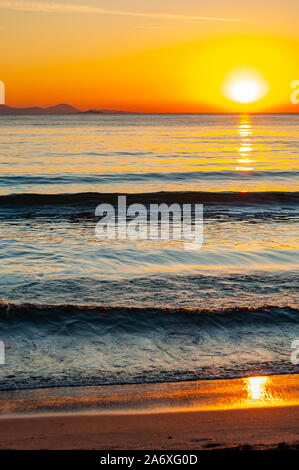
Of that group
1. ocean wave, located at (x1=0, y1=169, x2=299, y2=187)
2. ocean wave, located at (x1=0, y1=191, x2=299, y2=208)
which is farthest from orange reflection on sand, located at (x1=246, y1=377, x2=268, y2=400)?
ocean wave, located at (x1=0, y1=169, x2=299, y2=187)

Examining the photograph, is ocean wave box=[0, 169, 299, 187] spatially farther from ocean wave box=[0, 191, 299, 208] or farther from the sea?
the sea

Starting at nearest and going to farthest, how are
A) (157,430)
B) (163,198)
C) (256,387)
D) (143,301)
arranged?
(157,430) → (256,387) → (143,301) → (163,198)

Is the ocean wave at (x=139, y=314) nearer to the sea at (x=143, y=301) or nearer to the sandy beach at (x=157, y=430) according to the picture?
the sea at (x=143, y=301)

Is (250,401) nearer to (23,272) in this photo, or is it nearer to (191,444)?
(191,444)

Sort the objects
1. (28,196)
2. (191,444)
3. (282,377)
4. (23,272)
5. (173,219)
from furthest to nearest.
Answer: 1. (28,196)
2. (173,219)
3. (23,272)
4. (282,377)
5. (191,444)

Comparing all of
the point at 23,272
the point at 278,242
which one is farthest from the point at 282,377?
the point at 278,242

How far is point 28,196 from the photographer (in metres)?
19.8

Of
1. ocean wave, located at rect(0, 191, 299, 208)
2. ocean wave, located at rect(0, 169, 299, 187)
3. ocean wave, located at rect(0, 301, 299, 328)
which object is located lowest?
ocean wave, located at rect(0, 191, 299, 208)

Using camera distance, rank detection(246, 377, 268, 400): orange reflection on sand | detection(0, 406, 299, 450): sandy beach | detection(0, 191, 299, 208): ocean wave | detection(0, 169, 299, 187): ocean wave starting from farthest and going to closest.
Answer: detection(0, 169, 299, 187): ocean wave < detection(0, 191, 299, 208): ocean wave < detection(246, 377, 268, 400): orange reflection on sand < detection(0, 406, 299, 450): sandy beach

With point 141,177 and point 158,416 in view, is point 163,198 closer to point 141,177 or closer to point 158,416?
point 141,177

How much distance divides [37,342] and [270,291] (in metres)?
3.77

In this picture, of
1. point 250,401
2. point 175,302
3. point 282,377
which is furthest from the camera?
point 175,302

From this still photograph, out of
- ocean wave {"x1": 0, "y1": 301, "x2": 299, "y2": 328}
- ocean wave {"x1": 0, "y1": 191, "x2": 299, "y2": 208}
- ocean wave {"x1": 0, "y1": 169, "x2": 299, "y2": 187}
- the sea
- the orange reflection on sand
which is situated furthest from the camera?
ocean wave {"x1": 0, "y1": 169, "x2": 299, "y2": 187}

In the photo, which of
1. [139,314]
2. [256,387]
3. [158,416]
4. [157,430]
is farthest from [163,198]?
[157,430]
